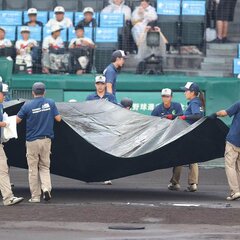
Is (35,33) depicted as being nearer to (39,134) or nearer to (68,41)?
(68,41)

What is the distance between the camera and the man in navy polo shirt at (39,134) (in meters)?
13.1

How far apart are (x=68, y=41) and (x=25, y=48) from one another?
4.46ft

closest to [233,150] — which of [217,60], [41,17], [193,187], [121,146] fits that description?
[193,187]

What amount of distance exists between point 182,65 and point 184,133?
849 cm

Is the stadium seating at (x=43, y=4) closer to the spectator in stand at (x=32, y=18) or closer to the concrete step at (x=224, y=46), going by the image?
the spectator in stand at (x=32, y=18)

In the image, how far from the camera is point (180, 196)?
14336mm

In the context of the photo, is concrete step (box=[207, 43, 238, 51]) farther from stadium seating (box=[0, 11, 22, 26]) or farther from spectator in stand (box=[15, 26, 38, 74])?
stadium seating (box=[0, 11, 22, 26])

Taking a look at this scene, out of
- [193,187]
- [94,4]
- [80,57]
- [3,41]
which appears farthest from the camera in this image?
[94,4]

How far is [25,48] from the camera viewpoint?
21.1 meters

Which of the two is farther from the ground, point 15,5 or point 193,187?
point 15,5

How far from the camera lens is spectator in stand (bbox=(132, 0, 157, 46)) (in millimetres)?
22033

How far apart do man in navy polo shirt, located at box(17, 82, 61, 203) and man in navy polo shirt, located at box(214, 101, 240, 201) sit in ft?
7.89

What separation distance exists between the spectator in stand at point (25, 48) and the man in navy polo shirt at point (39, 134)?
765 cm

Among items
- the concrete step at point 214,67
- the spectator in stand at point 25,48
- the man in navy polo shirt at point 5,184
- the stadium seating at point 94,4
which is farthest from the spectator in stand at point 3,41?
the man in navy polo shirt at point 5,184
